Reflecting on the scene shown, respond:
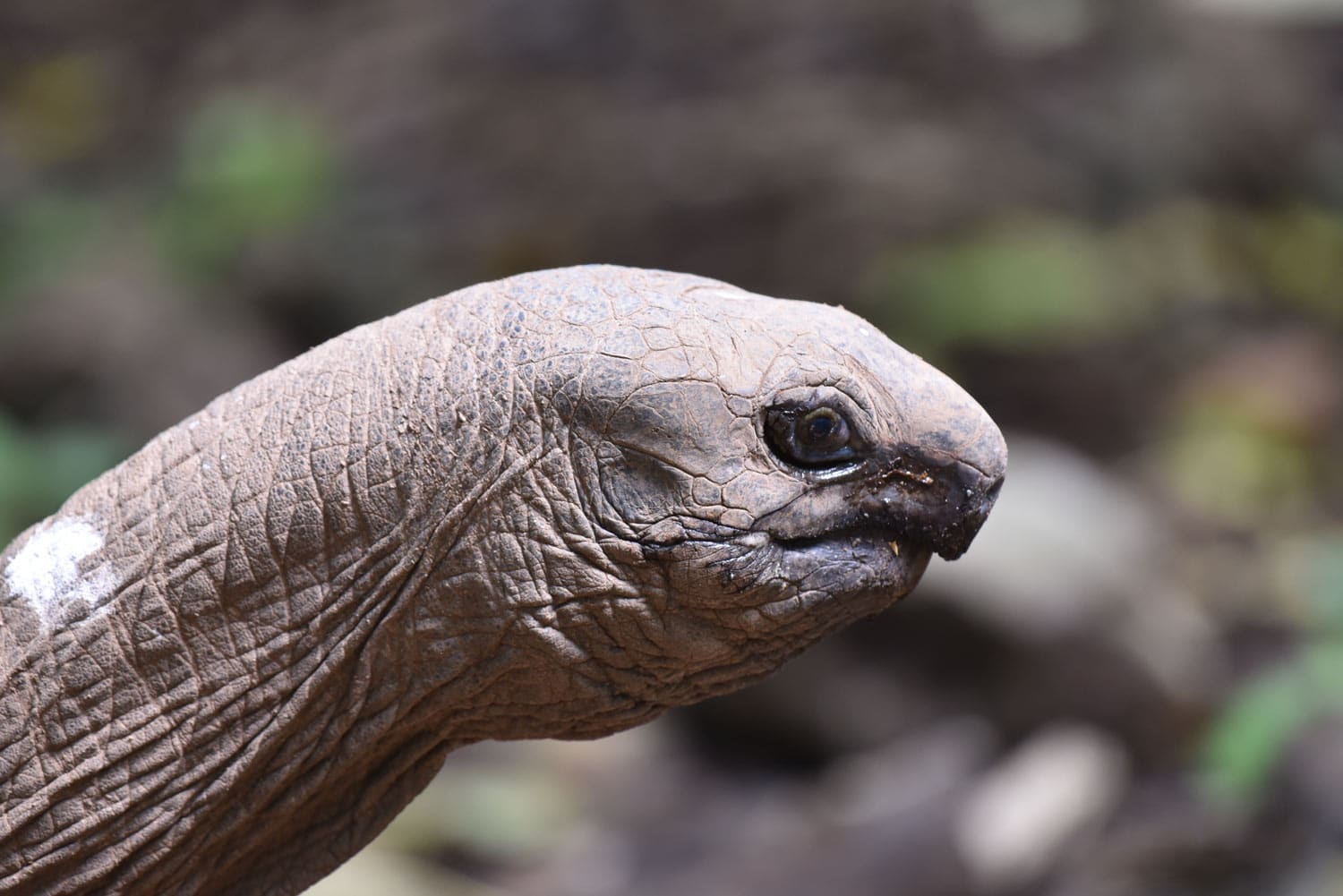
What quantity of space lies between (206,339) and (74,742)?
7653 mm

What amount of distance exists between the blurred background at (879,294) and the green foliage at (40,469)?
24 millimetres

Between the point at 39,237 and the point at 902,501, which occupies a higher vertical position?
the point at 39,237

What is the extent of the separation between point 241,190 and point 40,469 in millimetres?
4313

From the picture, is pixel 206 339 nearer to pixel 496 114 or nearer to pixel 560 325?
pixel 496 114

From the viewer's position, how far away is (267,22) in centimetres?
1323

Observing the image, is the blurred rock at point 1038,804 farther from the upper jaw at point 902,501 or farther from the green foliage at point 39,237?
the green foliage at point 39,237

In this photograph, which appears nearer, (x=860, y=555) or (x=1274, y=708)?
(x=860, y=555)

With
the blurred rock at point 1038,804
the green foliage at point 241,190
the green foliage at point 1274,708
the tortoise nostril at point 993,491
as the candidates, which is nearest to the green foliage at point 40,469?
the green foliage at point 241,190

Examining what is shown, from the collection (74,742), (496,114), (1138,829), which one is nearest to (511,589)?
(74,742)

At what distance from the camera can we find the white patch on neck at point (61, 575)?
2.33 metres

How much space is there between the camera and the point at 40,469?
6988 mm

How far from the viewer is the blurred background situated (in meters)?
7.84

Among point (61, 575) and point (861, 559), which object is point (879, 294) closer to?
point (861, 559)

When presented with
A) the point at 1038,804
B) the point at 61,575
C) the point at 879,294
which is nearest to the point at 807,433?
the point at 61,575
